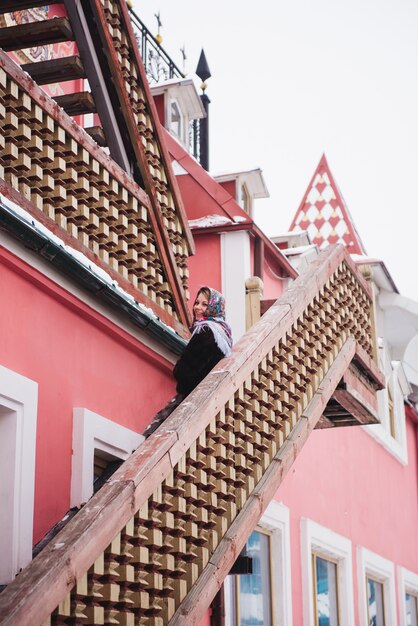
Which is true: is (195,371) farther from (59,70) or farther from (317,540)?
(317,540)

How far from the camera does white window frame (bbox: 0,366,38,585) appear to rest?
6.27 meters

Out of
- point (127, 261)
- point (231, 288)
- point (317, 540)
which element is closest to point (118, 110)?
point (127, 261)

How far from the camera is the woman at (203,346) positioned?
7.82 metres

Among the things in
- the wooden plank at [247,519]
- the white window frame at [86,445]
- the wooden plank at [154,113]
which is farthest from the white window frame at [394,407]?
the white window frame at [86,445]

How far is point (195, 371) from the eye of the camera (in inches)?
320

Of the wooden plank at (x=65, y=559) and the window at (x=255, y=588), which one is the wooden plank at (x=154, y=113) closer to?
the window at (x=255, y=588)

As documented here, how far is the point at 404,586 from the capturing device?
16.3 metres

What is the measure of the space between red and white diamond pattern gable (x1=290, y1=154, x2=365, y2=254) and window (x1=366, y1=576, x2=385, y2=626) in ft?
18.4

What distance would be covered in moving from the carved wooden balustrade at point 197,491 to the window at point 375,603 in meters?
6.05

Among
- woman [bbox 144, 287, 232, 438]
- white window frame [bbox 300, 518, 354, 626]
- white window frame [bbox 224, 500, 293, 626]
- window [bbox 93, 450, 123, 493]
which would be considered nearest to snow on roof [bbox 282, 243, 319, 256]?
white window frame [bbox 300, 518, 354, 626]

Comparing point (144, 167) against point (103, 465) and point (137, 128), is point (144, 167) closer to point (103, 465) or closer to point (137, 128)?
point (137, 128)

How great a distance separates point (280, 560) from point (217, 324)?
14.2 ft

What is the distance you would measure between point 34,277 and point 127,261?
1.59 meters

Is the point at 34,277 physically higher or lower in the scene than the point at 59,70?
lower
